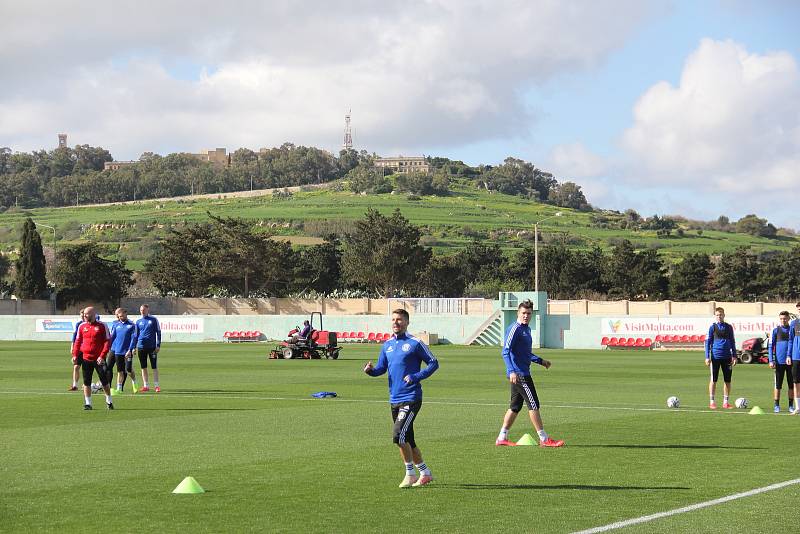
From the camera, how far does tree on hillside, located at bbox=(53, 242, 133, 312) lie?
10081 cm

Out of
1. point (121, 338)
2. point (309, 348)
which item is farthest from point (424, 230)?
point (121, 338)

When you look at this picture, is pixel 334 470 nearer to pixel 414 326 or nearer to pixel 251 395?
pixel 251 395

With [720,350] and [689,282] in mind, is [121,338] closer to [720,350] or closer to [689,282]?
[720,350]

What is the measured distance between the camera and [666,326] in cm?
6141

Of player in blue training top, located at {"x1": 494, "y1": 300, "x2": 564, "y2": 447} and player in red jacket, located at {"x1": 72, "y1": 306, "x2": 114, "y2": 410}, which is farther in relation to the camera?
player in red jacket, located at {"x1": 72, "y1": 306, "x2": 114, "y2": 410}

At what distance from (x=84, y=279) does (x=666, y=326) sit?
5754cm

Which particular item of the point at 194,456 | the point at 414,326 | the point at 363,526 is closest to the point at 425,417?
the point at 194,456

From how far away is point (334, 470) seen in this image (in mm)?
14531

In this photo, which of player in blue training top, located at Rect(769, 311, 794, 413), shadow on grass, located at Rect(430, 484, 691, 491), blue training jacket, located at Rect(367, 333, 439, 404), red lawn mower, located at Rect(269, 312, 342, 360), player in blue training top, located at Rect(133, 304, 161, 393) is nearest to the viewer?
shadow on grass, located at Rect(430, 484, 691, 491)

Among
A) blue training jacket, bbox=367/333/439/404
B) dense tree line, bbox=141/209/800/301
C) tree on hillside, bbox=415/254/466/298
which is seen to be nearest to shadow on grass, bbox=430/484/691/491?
blue training jacket, bbox=367/333/439/404

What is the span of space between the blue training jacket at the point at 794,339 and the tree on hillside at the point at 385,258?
91192 millimetres

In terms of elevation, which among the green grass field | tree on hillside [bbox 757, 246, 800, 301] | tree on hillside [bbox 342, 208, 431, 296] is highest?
tree on hillside [bbox 342, 208, 431, 296]

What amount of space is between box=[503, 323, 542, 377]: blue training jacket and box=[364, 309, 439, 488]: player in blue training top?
3610 mm

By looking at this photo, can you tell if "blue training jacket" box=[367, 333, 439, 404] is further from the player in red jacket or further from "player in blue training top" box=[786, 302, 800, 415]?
"player in blue training top" box=[786, 302, 800, 415]
